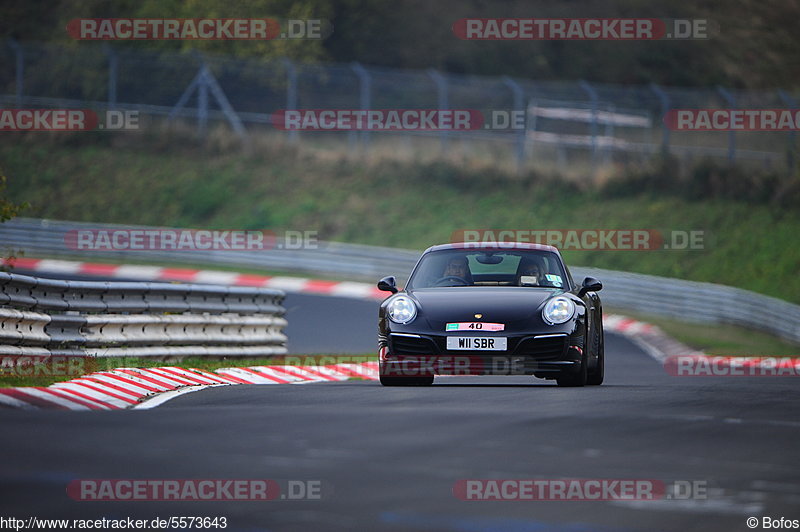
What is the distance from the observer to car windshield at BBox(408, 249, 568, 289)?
45.1ft

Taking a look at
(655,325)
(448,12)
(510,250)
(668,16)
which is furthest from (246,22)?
(510,250)

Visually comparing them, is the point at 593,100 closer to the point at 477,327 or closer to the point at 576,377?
the point at 576,377

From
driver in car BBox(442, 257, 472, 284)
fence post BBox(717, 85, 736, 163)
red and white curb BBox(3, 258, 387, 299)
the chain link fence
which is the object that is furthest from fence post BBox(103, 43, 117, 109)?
driver in car BBox(442, 257, 472, 284)

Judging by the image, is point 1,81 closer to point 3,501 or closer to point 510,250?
point 510,250

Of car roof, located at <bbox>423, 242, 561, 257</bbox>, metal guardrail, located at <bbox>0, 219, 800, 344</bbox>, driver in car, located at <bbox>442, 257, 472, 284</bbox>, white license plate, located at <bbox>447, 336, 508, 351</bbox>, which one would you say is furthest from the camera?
metal guardrail, located at <bbox>0, 219, 800, 344</bbox>

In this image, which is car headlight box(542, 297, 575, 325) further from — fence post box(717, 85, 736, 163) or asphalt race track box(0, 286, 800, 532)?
fence post box(717, 85, 736, 163)

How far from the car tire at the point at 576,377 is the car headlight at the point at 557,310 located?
442 mm

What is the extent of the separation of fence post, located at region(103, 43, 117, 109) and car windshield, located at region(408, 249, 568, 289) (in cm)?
2866

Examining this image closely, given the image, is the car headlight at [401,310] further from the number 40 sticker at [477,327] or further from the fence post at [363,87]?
the fence post at [363,87]

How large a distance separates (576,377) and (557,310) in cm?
67

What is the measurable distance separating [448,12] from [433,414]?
5616 centimetres

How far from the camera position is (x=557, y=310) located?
12789mm

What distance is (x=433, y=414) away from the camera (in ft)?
32.9

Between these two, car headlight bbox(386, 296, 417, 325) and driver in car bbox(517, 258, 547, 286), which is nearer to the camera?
car headlight bbox(386, 296, 417, 325)
